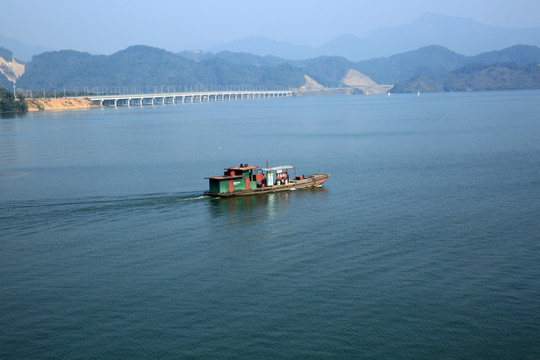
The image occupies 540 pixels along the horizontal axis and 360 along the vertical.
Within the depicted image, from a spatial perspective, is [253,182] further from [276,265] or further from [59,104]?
[59,104]

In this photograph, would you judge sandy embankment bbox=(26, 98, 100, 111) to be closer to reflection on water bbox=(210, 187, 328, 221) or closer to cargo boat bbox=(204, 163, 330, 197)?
cargo boat bbox=(204, 163, 330, 197)

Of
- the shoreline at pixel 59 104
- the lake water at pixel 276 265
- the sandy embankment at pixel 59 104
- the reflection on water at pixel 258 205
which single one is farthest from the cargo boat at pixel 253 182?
the sandy embankment at pixel 59 104

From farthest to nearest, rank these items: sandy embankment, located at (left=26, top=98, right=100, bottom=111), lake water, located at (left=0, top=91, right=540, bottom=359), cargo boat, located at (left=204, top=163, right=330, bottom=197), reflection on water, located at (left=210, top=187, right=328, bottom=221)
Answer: sandy embankment, located at (left=26, top=98, right=100, bottom=111), cargo boat, located at (left=204, top=163, right=330, bottom=197), reflection on water, located at (left=210, top=187, right=328, bottom=221), lake water, located at (left=0, top=91, right=540, bottom=359)

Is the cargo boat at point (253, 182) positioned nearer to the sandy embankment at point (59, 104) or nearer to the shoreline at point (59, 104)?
the shoreline at point (59, 104)

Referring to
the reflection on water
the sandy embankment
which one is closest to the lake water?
the reflection on water

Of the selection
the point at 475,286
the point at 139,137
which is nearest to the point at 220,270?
the point at 475,286

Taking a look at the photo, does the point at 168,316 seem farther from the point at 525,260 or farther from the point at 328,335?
the point at 525,260

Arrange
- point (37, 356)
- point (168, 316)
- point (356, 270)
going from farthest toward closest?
1. point (356, 270)
2. point (168, 316)
3. point (37, 356)
